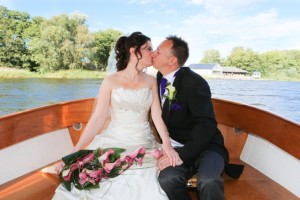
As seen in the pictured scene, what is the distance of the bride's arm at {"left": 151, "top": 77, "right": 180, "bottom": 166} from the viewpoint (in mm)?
1688

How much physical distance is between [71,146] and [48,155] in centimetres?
28

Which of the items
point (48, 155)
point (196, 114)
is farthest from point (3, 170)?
point (196, 114)

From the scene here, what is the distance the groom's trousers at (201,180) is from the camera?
1.52 m

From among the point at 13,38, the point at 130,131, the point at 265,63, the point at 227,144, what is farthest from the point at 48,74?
the point at 130,131

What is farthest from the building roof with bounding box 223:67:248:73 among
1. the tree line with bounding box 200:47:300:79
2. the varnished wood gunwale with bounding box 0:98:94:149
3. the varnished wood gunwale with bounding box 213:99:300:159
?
the varnished wood gunwale with bounding box 0:98:94:149

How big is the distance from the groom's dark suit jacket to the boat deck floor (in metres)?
0.39

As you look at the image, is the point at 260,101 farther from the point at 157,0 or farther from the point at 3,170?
the point at 157,0

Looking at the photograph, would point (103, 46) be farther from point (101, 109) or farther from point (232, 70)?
point (101, 109)

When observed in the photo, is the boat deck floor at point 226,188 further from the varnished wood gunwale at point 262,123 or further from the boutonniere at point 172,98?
the boutonniere at point 172,98

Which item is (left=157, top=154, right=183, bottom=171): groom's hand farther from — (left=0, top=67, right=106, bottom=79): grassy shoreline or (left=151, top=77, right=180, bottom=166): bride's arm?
(left=0, top=67, right=106, bottom=79): grassy shoreline

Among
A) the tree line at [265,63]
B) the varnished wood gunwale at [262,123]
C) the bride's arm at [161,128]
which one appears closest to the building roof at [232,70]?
the tree line at [265,63]

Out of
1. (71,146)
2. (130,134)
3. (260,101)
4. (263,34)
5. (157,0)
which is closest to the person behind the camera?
(130,134)

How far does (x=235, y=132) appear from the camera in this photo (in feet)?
8.89

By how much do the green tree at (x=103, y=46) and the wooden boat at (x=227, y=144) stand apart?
719cm
